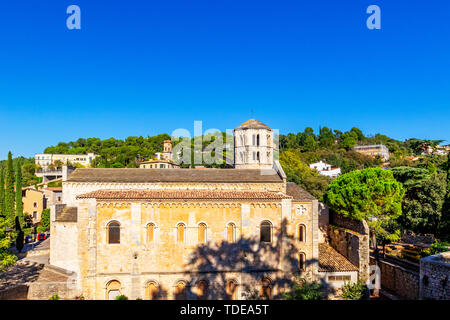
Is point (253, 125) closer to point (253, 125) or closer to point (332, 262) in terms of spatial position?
point (253, 125)

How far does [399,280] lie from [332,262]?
5.48 m

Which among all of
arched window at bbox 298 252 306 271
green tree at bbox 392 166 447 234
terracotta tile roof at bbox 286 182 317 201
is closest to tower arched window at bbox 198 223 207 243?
terracotta tile roof at bbox 286 182 317 201

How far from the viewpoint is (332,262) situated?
869 inches

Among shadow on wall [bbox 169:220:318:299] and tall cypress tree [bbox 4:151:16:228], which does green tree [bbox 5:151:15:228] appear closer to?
tall cypress tree [bbox 4:151:16:228]

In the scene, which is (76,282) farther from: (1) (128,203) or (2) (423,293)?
(2) (423,293)

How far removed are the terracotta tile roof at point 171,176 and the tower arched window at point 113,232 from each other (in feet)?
14.4

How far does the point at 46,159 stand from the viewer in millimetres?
114812

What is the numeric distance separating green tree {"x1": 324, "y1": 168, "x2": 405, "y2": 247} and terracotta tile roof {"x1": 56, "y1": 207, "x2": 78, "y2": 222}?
70.2ft

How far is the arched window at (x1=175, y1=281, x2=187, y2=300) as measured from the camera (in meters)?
19.7

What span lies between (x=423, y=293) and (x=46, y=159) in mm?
128436

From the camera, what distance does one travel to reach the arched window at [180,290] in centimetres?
1969

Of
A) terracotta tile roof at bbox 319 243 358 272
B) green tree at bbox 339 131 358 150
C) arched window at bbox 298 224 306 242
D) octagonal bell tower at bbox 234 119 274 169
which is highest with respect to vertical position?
green tree at bbox 339 131 358 150

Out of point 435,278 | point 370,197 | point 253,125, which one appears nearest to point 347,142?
point 253,125
